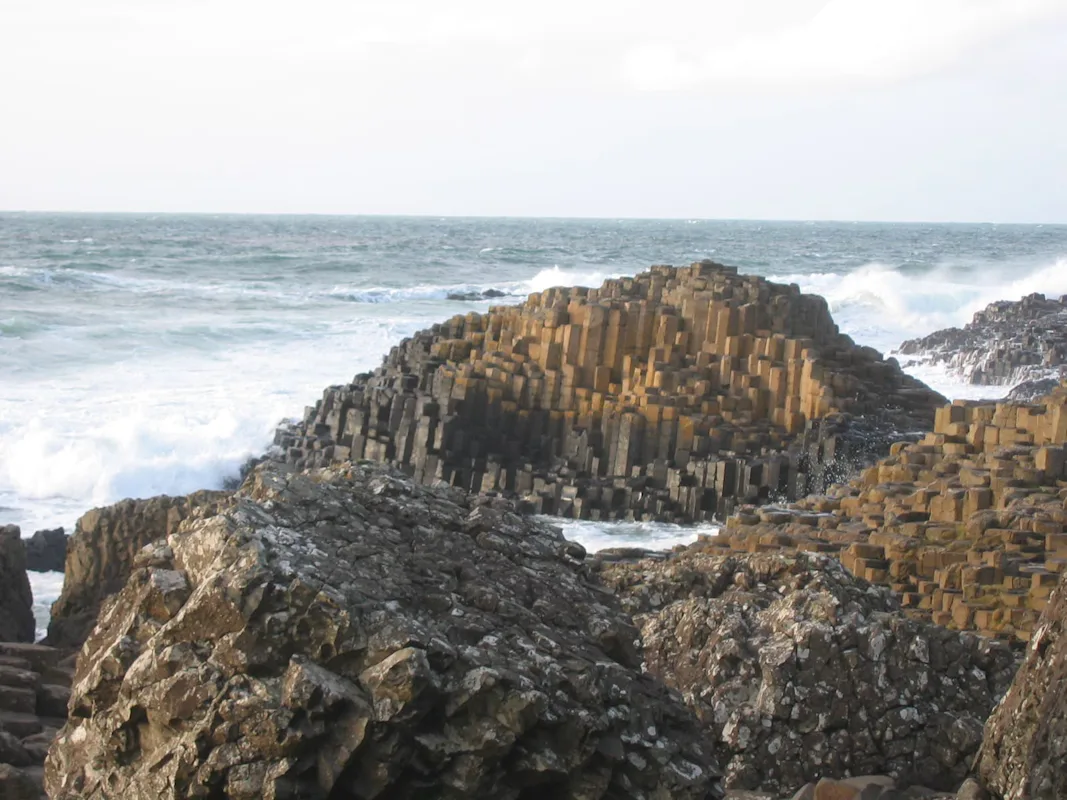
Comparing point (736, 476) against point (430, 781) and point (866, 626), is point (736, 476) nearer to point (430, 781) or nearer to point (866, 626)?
point (866, 626)

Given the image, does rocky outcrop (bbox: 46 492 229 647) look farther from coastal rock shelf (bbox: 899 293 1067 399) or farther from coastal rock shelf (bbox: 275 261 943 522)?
coastal rock shelf (bbox: 899 293 1067 399)

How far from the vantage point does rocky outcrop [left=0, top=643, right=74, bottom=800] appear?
5469mm

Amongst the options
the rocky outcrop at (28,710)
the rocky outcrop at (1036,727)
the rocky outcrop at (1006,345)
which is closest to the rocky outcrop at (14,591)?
the rocky outcrop at (28,710)

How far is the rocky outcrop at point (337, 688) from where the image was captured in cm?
371

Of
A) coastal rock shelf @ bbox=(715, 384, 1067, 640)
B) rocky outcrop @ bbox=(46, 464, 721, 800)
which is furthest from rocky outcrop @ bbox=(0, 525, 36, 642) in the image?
rocky outcrop @ bbox=(46, 464, 721, 800)

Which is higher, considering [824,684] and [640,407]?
[824,684]

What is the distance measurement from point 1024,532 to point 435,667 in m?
7.08

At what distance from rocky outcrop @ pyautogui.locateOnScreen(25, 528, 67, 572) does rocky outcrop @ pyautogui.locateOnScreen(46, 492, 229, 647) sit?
7.43 ft

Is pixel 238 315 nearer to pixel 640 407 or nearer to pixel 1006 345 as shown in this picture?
pixel 1006 345

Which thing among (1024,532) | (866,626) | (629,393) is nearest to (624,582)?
(866,626)

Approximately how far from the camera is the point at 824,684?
551cm

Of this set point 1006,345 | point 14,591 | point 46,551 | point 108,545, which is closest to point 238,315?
point 1006,345

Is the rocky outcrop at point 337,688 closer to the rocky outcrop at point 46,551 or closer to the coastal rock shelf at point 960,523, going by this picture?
the coastal rock shelf at point 960,523

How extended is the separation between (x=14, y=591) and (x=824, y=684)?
8.09 m
